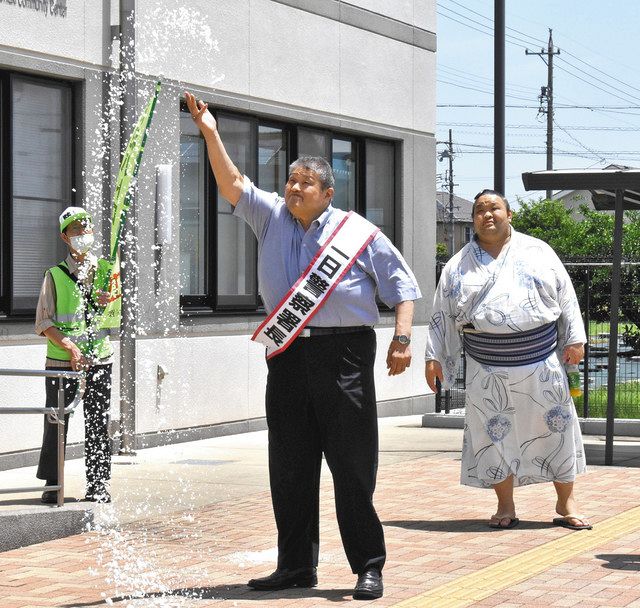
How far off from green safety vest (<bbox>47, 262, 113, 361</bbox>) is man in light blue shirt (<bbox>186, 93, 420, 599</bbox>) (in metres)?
2.58

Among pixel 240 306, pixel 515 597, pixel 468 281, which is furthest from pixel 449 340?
pixel 240 306

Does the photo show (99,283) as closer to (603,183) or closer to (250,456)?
(250,456)

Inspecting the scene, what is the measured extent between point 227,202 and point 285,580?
27.4ft

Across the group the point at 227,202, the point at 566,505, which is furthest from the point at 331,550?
the point at 227,202

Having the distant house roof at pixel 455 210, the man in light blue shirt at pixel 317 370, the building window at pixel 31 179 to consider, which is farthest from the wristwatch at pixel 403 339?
the distant house roof at pixel 455 210

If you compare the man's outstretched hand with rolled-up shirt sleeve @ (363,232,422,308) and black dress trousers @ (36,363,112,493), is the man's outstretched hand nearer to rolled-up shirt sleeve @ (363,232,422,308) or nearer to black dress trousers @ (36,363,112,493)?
rolled-up shirt sleeve @ (363,232,422,308)

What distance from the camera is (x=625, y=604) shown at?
633 cm

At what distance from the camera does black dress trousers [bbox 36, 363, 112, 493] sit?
29.6 ft

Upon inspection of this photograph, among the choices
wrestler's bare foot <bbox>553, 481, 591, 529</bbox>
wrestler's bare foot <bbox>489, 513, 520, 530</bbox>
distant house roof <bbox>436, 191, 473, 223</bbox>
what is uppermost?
distant house roof <bbox>436, 191, 473, 223</bbox>

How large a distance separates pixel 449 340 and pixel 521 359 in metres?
0.45

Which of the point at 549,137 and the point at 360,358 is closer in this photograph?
the point at 360,358

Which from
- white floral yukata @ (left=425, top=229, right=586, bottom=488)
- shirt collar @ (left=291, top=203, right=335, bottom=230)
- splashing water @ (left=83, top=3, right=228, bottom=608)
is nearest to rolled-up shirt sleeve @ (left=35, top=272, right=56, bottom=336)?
splashing water @ (left=83, top=3, right=228, bottom=608)

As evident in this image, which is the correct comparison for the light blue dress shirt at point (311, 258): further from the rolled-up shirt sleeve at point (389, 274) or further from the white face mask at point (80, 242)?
the white face mask at point (80, 242)

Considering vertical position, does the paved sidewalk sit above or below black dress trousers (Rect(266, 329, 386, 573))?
below
